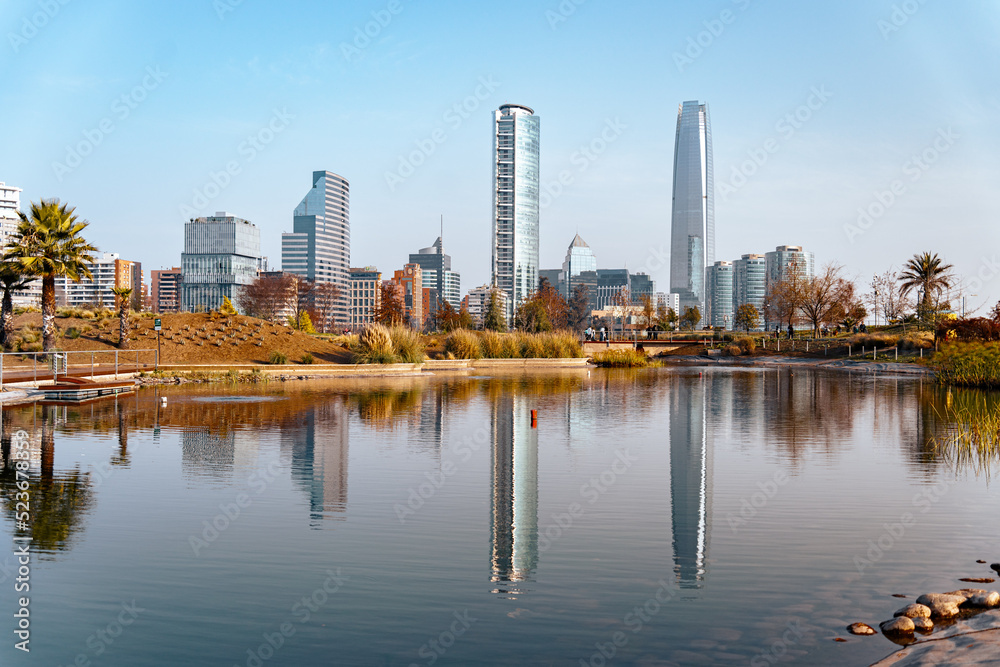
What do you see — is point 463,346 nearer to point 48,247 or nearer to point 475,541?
point 48,247

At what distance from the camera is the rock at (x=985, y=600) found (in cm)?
598

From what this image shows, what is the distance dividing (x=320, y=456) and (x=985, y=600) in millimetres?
10104

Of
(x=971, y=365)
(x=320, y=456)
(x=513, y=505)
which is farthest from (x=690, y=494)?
(x=971, y=365)

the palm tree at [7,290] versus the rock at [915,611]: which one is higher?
the palm tree at [7,290]

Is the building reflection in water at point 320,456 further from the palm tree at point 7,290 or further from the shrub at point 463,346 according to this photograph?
the shrub at point 463,346

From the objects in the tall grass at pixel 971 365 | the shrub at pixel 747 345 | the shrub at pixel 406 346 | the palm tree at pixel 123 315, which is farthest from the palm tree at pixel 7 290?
the shrub at pixel 747 345

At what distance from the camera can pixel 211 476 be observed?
11359 millimetres

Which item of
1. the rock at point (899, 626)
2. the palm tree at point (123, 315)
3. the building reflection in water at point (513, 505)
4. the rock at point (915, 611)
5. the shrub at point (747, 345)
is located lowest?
the building reflection in water at point (513, 505)

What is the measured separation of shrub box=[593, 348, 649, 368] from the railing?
28.8 metres

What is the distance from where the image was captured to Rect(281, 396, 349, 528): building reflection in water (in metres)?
9.71

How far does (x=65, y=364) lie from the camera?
25.0 meters

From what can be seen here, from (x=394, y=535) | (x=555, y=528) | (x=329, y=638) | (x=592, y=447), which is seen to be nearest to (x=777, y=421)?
(x=592, y=447)

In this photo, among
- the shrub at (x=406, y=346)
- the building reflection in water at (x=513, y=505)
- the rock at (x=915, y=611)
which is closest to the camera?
the rock at (x=915, y=611)

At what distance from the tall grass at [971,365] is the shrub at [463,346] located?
2468cm
